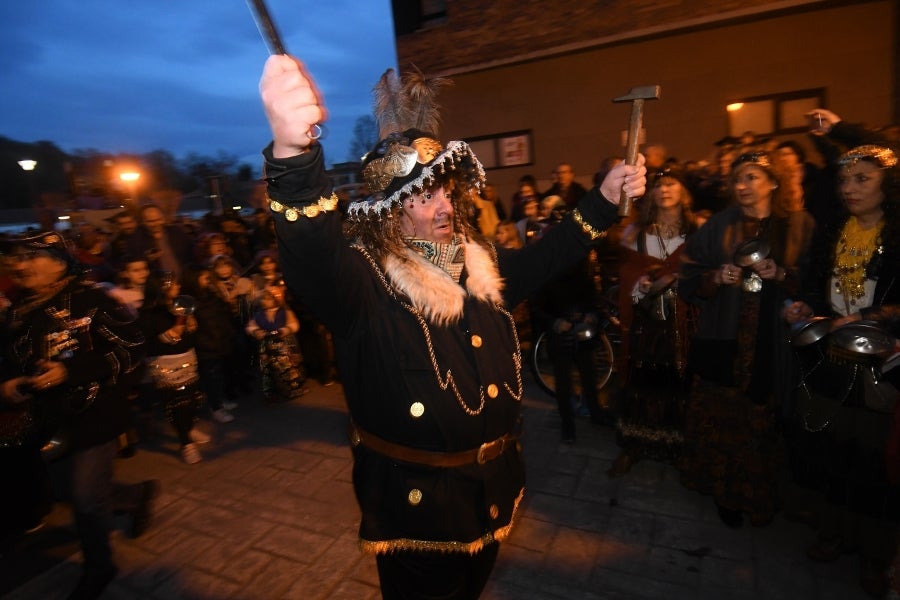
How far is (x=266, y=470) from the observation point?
4.95 metres

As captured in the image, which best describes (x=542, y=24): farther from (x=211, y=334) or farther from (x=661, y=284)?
(x=661, y=284)

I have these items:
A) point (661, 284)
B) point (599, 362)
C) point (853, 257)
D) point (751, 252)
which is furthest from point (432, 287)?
point (599, 362)

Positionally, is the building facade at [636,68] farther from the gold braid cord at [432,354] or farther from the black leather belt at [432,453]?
the black leather belt at [432,453]

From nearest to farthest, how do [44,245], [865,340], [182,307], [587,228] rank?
[587,228] → [865,340] → [44,245] → [182,307]

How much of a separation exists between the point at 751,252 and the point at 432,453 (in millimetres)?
2175

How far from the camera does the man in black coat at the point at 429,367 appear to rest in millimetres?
1958

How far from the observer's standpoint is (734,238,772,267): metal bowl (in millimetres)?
3029

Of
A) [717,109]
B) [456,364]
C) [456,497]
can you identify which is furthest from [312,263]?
[717,109]

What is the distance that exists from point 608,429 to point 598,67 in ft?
29.0

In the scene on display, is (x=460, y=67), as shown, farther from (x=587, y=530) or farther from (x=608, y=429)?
(x=587, y=530)

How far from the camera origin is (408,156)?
2053 mm

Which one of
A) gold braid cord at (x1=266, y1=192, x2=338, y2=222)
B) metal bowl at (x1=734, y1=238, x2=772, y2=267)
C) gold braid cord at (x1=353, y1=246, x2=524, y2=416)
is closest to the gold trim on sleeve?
gold braid cord at (x1=353, y1=246, x2=524, y2=416)

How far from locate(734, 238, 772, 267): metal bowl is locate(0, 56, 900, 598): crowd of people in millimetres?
15

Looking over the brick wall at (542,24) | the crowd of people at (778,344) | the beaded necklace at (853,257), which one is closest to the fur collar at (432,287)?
the crowd of people at (778,344)
